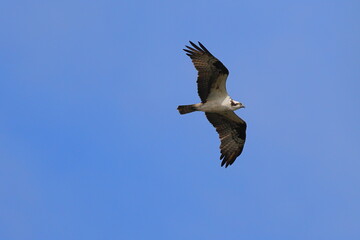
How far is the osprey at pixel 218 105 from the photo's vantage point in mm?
24922

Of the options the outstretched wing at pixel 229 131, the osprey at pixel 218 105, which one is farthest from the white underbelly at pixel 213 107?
the outstretched wing at pixel 229 131

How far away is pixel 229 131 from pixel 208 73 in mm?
2724

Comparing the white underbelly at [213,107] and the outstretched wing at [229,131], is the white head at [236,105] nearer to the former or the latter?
the white underbelly at [213,107]

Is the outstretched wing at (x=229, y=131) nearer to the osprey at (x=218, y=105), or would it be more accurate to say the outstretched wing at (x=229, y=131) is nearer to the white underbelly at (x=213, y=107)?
the osprey at (x=218, y=105)

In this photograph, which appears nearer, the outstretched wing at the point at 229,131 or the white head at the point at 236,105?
the white head at the point at 236,105

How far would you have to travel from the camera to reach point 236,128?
2692 centimetres

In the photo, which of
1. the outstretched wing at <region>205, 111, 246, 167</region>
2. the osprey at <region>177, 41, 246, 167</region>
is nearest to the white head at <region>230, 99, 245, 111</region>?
the osprey at <region>177, 41, 246, 167</region>

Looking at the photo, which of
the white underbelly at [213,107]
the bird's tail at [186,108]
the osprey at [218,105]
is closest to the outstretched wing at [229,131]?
the osprey at [218,105]

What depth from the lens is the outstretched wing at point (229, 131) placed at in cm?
2672

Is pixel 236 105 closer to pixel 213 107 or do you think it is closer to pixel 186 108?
pixel 213 107

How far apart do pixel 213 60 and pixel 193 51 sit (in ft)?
2.29

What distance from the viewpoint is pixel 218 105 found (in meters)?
25.7

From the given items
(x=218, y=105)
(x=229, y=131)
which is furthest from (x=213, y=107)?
(x=229, y=131)

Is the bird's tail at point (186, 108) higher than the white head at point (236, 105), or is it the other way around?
the bird's tail at point (186, 108)
